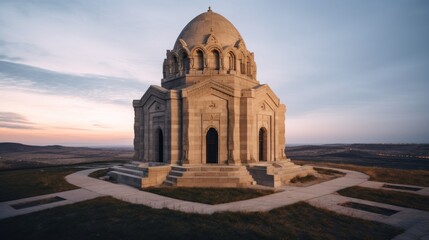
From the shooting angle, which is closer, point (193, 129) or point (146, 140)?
point (193, 129)

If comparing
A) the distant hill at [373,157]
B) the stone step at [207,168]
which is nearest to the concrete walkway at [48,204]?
the stone step at [207,168]

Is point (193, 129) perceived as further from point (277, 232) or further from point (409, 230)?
point (409, 230)

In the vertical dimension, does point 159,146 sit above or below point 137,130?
below

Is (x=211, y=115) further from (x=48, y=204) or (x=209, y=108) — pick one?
(x=48, y=204)

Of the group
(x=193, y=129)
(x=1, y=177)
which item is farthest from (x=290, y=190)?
(x=1, y=177)

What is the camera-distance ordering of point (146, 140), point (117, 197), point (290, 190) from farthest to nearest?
point (146, 140) → point (290, 190) → point (117, 197)

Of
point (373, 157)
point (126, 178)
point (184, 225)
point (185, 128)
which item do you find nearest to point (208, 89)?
point (185, 128)
